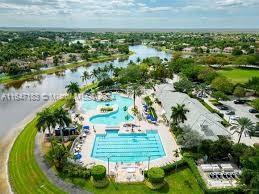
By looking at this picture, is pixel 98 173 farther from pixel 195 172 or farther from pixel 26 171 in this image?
Result: pixel 195 172

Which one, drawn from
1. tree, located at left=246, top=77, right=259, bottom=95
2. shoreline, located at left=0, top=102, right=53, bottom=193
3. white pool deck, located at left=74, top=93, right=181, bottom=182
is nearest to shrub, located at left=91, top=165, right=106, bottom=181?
white pool deck, located at left=74, top=93, right=181, bottom=182

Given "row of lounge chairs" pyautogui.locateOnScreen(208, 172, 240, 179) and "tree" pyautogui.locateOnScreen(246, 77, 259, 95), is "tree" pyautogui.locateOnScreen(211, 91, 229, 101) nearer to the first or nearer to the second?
"tree" pyautogui.locateOnScreen(246, 77, 259, 95)

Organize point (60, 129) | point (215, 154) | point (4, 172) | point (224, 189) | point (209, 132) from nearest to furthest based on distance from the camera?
point (224, 189)
point (4, 172)
point (215, 154)
point (209, 132)
point (60, 129)

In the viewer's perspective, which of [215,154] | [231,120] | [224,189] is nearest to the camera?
[224,189]

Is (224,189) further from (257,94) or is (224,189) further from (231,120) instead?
(257,94)

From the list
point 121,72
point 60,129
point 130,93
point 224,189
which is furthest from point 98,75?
point 224,189

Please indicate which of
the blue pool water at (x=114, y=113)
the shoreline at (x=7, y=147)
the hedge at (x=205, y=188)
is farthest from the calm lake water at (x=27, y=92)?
the hedge at (x=205, y=188)

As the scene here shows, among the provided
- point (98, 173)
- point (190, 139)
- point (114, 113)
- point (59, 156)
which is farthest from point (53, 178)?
point (114, 113)
